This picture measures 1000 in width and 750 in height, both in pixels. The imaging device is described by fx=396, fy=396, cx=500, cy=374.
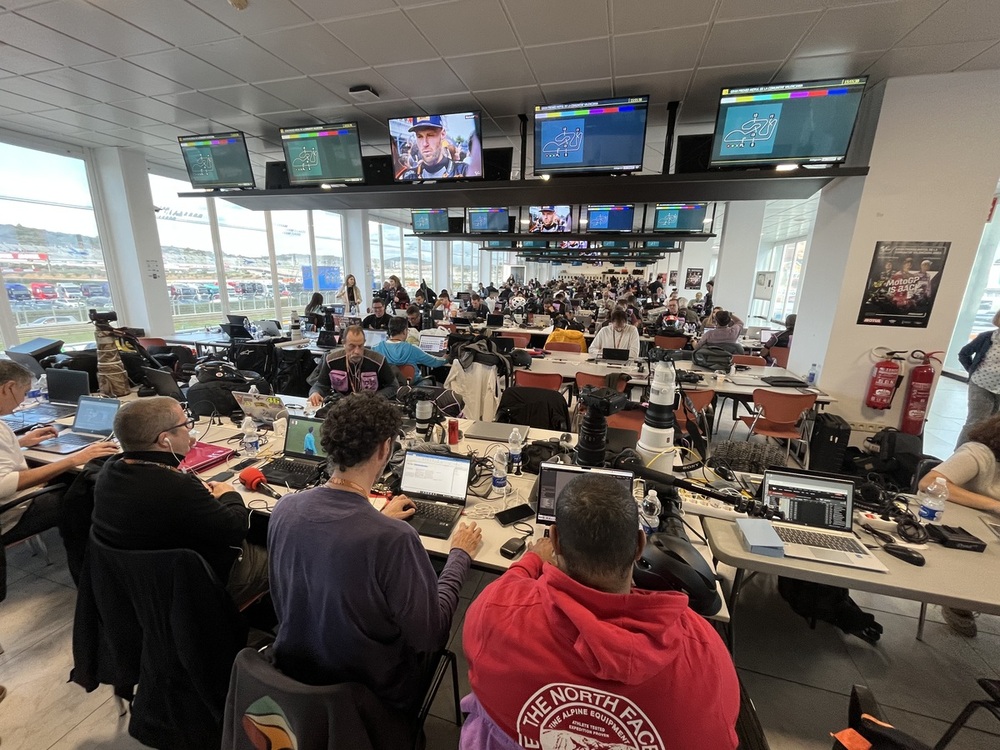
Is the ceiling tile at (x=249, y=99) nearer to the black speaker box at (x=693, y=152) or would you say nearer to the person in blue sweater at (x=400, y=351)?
the person in blue sweater at (x=400, y=351)

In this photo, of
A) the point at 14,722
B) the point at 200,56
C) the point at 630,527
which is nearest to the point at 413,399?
the point at 630,527

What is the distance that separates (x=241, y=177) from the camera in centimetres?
502

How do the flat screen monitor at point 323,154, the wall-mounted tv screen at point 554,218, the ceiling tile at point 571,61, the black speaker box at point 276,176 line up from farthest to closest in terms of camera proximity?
the wall-mounted tv screen at point 554,218
the black speaker box at point 276,176
the flat screen monitor at point 323,154
the ceiling tile at point 571,61

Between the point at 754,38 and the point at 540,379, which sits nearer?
the point at 754,38

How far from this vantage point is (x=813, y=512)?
→ 192 cm

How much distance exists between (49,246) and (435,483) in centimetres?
760

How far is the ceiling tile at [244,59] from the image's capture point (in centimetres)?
324

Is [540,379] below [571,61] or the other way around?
below

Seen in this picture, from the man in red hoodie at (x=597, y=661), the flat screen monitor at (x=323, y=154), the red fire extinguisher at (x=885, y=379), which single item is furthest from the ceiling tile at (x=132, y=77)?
the red fire extinguisher at (x=885, y=379)

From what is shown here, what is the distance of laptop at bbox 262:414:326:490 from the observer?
2.23m

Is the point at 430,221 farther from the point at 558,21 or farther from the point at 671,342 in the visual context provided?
the point at 558,21

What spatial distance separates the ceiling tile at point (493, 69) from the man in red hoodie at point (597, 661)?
3.80 meters

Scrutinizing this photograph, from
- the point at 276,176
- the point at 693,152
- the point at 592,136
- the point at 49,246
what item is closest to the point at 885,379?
the point at 693,152

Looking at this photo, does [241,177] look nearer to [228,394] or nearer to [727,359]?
[228,394]
